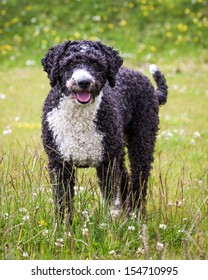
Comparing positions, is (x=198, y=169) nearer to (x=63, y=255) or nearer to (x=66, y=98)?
(x=66, y=98)

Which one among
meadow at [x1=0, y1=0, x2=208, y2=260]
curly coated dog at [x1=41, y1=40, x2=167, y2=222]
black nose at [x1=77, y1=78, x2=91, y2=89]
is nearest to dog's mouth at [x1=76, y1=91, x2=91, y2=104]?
curly coated dog at [x1=41, y1=40, x2=167, y2=222]

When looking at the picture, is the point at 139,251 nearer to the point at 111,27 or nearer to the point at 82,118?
the point at 82,118

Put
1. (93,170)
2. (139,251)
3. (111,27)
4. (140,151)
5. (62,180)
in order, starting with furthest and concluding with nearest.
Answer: (111,27)
(93,170)
(140,151)
(62,180)
(139,251)

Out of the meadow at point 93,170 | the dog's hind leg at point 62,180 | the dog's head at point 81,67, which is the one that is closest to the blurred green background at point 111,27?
the meadow at point 93,170

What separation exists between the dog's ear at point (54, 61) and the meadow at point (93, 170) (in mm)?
694

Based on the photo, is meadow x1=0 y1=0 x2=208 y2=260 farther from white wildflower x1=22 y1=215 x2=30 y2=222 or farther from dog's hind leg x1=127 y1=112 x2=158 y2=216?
dog's hind leg x1=127 y1=112 x2=158 y2=216

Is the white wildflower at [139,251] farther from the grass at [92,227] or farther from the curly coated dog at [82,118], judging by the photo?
the curly coated dog at [82,118]

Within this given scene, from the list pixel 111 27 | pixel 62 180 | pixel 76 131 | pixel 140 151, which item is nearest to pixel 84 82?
pixel 76 131

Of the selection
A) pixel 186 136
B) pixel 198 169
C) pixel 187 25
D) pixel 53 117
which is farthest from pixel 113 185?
pixel 187 25

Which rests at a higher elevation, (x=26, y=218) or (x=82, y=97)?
(x=82, y=97)

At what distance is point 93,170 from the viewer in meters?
7.27

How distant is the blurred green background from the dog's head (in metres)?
12.8

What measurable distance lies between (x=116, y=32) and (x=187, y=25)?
2318 millimetres

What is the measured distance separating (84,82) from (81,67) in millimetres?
208
